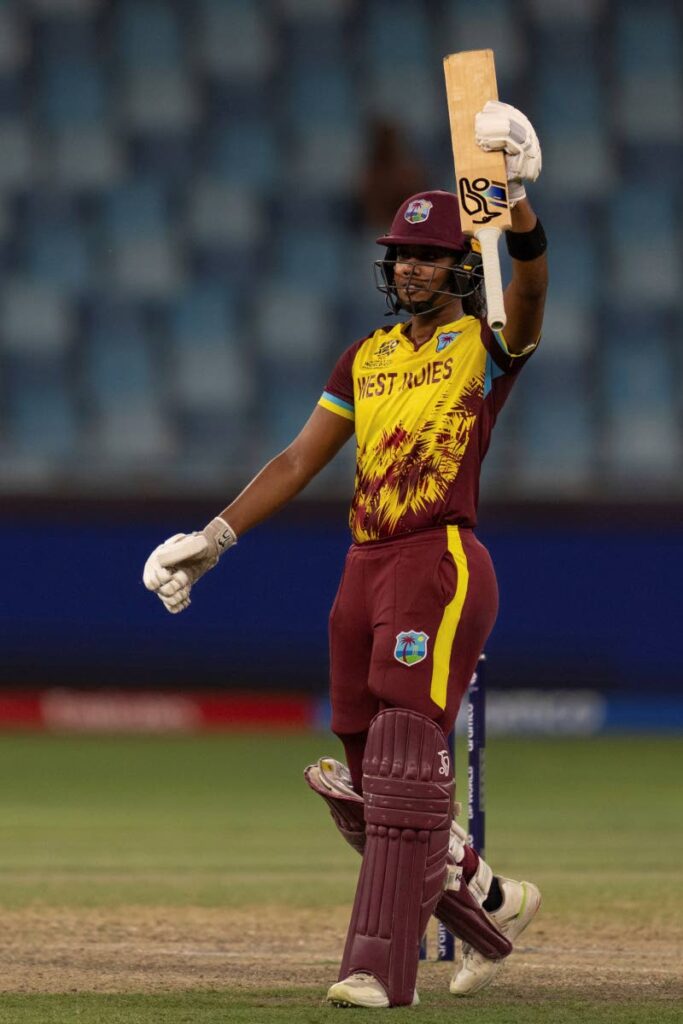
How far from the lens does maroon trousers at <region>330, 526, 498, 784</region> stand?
4.21m

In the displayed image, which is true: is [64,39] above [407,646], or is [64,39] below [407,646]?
above

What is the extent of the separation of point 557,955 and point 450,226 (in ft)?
6.30

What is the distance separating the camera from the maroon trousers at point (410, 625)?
13.8 feet

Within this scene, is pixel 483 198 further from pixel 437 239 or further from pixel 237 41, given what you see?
pixel 237 41

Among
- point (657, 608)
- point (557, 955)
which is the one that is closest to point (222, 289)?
point (657, 608)

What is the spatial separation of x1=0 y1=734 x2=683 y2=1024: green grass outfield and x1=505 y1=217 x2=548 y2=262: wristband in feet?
5.00

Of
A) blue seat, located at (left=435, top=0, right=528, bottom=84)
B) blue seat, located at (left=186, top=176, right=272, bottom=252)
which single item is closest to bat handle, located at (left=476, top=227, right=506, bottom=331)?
blue seat, located at (left=186, top=176, right=272, bottom=252)

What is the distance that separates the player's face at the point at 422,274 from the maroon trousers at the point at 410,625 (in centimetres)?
51

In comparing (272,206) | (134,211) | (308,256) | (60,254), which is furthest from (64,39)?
(308,256)

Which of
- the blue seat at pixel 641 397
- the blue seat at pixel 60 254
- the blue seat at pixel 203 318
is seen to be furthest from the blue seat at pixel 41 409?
the blue seat at pixel 641 397

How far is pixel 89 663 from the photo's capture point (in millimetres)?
11008

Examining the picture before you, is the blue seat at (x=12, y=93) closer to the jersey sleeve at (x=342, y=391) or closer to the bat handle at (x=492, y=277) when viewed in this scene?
the jersey sleeve at (x=342, y=391)

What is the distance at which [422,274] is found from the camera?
14.5 feet

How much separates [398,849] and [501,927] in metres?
0.52
